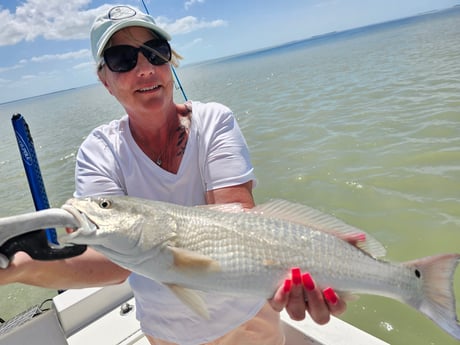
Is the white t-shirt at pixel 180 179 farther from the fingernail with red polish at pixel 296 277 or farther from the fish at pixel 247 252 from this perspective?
the fingernail with red polish at pixel 296 277

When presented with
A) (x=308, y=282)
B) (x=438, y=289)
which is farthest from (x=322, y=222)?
(x=438, y=289)

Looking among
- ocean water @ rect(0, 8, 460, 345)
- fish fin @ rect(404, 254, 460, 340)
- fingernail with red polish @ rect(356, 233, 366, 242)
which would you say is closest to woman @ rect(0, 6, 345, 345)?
fingernail with red polish @ rect(356, 233, 366, 242)

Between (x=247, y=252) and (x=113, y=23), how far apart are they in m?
1.62

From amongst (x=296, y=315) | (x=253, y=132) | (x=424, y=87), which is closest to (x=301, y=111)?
(x=253, y=132)

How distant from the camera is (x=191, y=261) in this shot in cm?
185

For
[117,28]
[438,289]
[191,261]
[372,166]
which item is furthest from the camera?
[372,166]

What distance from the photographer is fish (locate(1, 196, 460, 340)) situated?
187cm

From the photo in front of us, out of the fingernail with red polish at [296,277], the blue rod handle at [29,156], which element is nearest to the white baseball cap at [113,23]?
the fingernail with red polish at [296,277]

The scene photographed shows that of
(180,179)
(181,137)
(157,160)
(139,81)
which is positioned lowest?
(180,179)

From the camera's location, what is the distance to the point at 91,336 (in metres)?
3.74

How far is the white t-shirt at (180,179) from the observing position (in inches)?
91.7

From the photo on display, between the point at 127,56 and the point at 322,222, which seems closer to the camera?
the point at 322,222

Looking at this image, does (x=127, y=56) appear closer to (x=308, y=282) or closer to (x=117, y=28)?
(x=117, y=28)

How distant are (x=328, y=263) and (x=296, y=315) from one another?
0.32 metres
